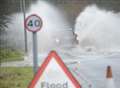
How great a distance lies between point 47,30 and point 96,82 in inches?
1727

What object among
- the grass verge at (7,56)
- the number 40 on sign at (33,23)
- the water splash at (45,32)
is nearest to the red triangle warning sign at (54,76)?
the number 40 on sign at (33,23)

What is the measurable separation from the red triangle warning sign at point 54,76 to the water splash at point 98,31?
134 feet

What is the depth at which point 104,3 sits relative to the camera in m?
85.8

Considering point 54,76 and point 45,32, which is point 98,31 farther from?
point 54,76

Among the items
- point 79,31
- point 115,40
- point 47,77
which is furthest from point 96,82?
point 79,31

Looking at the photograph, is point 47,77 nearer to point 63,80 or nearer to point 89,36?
point 63,80

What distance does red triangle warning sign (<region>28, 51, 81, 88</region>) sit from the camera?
338 inches

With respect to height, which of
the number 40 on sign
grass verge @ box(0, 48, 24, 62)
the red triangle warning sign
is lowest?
grass verge @ box(0, 48, 24, 62)

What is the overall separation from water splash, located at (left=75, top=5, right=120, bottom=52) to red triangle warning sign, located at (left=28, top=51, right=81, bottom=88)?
40833 millimetres

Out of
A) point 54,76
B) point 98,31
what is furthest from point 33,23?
point 98,31

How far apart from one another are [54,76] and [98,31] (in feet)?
154

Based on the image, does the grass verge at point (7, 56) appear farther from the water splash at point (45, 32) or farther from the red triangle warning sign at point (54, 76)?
the red triangle warning sign at point (54, 76)

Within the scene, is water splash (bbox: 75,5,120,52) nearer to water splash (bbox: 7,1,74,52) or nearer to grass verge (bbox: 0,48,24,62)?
water splash (bbox: 7,1,74,52)

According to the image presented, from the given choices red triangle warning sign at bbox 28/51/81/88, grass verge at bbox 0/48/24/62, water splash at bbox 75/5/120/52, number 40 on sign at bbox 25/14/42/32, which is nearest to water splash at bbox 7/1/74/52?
water splash at bbox 75/5/120/52
